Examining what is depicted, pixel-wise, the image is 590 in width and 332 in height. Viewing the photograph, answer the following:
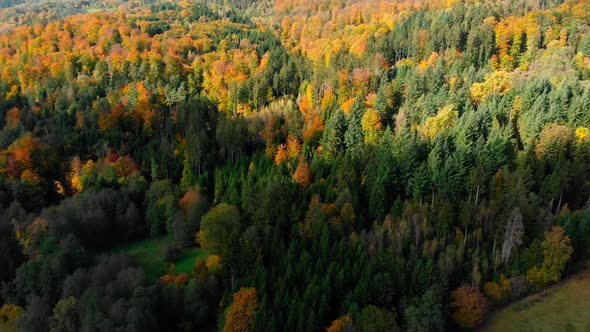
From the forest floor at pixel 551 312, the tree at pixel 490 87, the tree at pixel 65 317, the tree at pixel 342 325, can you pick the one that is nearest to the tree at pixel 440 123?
the tree at pixel 490 87

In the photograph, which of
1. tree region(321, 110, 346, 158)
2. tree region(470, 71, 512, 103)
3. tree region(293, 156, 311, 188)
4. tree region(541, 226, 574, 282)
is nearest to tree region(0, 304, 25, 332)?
tree region(293, 156, 311, 188)

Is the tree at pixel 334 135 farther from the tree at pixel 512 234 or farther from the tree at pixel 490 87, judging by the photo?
the tree at pixel 512 234

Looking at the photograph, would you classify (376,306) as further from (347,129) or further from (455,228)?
(347,129)

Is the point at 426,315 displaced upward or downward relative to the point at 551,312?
upward

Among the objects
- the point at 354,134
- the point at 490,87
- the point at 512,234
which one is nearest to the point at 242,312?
the point at 512,234

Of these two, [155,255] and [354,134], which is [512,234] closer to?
[354,134]

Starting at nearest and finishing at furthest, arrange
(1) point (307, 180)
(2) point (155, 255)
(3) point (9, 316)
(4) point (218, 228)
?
(3) point (9, 316), (4) point (218, 228), (2) point (155, 255), (1) point (307, 180)

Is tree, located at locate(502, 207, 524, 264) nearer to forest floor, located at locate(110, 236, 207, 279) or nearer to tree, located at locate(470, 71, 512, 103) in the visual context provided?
tree, located at locate(470, 71, 512, 103)
